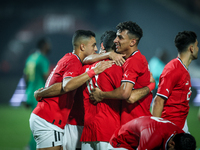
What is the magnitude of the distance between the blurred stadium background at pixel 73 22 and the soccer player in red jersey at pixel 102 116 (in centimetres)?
1327

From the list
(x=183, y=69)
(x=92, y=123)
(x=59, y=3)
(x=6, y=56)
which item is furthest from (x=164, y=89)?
(x=59, y=3)

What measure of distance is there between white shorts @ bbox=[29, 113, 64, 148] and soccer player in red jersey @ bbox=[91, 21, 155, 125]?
79 centimetres

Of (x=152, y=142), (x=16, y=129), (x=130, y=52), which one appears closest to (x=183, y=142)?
(x=152, y=142)

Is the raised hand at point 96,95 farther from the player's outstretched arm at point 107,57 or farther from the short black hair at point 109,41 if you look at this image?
the short black hair at point 109,41

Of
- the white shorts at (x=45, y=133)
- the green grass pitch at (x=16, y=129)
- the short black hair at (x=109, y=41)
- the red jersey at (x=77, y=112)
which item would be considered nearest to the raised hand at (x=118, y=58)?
the short black hair at (x=109, y=41)

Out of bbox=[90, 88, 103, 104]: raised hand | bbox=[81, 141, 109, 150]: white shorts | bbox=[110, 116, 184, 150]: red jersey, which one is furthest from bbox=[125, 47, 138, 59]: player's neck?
bbox=[81, 141, 109, 150]: white shorts

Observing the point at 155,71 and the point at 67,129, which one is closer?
the point at 67,129

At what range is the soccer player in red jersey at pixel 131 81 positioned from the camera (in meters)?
2.99

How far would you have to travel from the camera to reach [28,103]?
613 cm

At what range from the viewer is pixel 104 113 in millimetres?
3107

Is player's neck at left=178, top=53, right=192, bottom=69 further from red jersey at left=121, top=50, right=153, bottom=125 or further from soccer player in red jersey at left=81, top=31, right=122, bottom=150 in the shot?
soccer player in red jersey at left=81, top=31, right=122, bottom=150

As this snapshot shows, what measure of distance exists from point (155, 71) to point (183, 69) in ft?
15.0

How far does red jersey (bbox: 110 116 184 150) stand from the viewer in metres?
2.51

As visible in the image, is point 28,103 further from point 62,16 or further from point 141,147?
point 62,16
